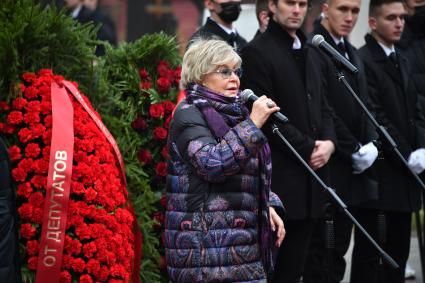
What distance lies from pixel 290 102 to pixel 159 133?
3.30 feet

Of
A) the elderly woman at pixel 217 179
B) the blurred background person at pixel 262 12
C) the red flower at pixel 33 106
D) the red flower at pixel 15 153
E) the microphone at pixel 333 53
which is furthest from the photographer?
the blurred background person at pixel 262 12

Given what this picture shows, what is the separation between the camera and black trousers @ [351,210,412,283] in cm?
790

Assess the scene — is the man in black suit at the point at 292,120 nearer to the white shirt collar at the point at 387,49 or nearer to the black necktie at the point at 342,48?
the black necktie at the point at 342,48

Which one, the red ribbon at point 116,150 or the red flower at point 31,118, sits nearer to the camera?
the red flower at point 31,118

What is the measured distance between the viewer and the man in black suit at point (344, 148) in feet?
24.0

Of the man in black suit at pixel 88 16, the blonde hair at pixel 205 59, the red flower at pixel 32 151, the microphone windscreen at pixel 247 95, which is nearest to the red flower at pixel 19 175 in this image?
the red flower at pixel 32 151

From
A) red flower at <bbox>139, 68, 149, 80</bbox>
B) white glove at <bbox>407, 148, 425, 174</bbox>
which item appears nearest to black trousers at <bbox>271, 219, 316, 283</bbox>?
red flower at <bbox>139, 68, 149, 80</bbox>

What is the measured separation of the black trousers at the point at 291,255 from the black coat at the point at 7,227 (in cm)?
190

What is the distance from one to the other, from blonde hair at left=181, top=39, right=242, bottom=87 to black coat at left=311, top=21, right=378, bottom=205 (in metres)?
1.94

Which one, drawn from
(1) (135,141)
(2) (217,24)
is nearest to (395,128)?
(2) (217,24)

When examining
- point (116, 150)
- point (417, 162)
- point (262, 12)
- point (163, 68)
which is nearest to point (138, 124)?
point (163, 68)

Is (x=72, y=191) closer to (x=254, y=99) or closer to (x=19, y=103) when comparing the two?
(x=19, y=103)

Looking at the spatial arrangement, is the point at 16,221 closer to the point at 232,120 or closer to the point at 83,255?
the point at 83,255

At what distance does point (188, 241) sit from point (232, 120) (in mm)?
687
